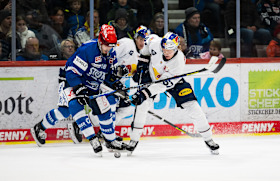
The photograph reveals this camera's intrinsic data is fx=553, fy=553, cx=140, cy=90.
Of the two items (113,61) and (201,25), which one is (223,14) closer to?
(201,25)

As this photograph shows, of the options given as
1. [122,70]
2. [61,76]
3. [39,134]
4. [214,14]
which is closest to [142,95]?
[122,70]

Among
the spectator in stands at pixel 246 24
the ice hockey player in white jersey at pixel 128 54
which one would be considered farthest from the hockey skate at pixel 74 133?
the spectator in stands at pixel 246 24

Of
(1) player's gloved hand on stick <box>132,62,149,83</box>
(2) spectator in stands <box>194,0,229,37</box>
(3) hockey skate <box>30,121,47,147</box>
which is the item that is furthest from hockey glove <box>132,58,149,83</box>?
(2) spectator in stands <box>194,0,229,37</box>

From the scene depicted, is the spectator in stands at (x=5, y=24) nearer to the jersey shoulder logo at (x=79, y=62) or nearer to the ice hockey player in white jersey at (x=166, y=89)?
the jersey shoulder logo at (x=79, y=62)

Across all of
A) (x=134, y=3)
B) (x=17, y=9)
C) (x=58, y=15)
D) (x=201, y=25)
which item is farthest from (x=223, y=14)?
(x=17, y=9)

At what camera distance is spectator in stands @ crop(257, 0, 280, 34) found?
19.8 ft

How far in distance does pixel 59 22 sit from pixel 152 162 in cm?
184

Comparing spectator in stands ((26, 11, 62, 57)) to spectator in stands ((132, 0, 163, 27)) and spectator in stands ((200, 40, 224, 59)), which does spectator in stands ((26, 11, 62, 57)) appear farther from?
spectator in stands ((200, 40, 224, 59))

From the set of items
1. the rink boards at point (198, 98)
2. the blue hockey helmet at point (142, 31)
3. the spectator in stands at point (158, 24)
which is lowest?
the rink boards at point (198, 98)

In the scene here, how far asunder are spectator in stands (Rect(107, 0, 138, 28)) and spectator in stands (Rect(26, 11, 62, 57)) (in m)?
0.56

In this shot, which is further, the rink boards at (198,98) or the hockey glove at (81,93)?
the rink boards at (198,98)

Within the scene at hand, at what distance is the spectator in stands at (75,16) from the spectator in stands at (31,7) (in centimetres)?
24

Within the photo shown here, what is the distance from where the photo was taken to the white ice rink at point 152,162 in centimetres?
363

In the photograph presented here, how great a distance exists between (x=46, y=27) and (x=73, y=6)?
33 centimetres
